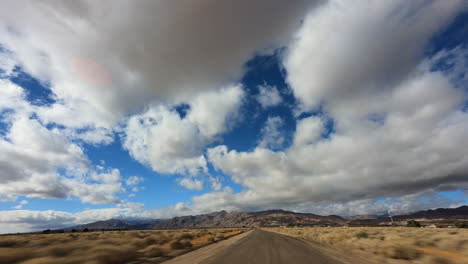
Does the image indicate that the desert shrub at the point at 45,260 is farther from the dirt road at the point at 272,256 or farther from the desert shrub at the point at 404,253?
the desert shrub at the point at 404,253

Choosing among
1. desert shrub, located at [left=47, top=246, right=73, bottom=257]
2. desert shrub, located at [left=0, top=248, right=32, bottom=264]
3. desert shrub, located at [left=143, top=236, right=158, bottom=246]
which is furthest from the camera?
desert shrub, located at [left=143, top=236, right=158, bottom=246]

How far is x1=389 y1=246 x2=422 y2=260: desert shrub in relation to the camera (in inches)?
551

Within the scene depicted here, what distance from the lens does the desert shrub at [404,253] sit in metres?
14.0

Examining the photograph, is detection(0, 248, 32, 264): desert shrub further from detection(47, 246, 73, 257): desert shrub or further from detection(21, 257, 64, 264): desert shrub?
detection(47, 246, 73, 257): desert shrub

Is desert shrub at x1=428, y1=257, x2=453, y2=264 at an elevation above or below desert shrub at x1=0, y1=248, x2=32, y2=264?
below

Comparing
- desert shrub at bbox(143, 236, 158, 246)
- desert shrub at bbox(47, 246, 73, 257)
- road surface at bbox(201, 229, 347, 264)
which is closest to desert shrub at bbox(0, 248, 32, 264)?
desert shrub at bbox(47, 246, 73, 257)

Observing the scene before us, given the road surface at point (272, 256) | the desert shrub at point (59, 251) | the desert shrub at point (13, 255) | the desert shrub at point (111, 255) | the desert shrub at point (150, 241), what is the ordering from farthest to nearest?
the desert shrub at point (150, 241), the desert shrub at point (111, 255), the desert shrub at point (59, 251), the road surface at point (272, 256), the desert shrub at point (13, 255)

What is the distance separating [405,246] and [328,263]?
25.0ft

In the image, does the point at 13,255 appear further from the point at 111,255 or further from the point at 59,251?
the point at 111,255

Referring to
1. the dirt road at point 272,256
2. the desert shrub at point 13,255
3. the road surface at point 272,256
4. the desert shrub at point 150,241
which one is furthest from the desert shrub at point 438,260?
the desert shrub at point 150,241

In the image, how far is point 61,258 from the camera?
1195 cm

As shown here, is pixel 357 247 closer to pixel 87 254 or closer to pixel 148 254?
pixel 148 254

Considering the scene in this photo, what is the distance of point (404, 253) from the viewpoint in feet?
47.9

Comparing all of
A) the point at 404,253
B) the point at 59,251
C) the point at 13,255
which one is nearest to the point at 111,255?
the point at 59,251
